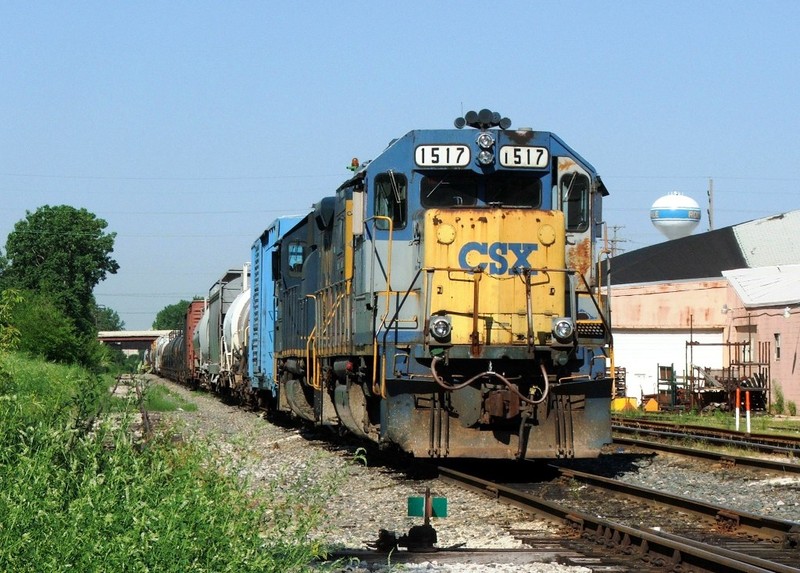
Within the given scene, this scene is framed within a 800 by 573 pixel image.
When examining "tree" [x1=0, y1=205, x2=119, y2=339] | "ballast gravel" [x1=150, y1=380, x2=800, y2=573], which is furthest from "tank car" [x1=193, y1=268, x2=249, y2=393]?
"tree" [x1=0, y1=205, x2=119, y2=339]

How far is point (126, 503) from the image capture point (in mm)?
5133

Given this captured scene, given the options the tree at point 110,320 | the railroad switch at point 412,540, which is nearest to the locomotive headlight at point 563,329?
the railroad switch at point 412,540

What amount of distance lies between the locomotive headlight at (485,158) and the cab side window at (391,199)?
79cm

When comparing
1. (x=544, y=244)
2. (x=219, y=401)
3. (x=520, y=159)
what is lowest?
(x=219, y=401)

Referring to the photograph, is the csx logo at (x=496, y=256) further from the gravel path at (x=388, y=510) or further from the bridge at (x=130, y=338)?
the bridge at (x=130, y=338)

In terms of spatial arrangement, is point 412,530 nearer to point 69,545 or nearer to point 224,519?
point 224,519

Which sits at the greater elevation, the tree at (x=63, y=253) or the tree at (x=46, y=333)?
the tree at (x=63, y=253)

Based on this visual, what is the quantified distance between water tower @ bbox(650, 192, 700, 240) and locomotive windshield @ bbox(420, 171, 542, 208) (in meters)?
56.7

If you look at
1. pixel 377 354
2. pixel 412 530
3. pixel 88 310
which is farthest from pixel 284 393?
pixel 88 310

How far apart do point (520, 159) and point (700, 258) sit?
131 feet

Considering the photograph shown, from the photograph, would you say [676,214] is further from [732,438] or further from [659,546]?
[659,546]

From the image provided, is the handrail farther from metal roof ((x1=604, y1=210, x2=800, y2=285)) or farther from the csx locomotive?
metal roof ((x1=604, y1=210, x2=800, y2=285))

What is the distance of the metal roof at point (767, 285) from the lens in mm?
32281

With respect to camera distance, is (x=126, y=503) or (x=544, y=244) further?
(x=544, y=244)
